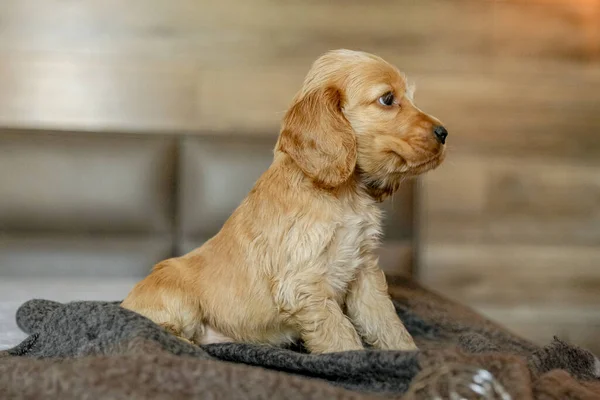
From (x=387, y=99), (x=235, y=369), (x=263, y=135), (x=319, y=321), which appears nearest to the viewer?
(x=235, y=369)

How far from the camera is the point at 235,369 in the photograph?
81 cm

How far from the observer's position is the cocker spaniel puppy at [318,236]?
1265 millimetres

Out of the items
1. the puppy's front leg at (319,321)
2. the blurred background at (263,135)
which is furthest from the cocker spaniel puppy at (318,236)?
the blurred background at (263,135)

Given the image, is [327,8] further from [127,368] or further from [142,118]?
[127,368]

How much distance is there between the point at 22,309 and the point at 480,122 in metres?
1.93

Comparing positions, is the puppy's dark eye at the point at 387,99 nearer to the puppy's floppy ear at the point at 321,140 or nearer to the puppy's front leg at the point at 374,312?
the puppy's floppy ear at the point at 321,140

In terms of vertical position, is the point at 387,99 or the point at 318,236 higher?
the point at 387,99

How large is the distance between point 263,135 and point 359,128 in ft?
3.28

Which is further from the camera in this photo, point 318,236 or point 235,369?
point 318,236

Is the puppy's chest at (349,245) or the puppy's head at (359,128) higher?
the puppy's head at (359,128)

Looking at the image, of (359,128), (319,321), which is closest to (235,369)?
(319,321)

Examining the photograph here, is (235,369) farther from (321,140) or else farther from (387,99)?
(387,99)

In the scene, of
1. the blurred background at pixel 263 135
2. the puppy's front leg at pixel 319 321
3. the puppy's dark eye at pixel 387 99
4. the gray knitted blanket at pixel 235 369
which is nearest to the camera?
the gray knitted blanket at pixel 235 369

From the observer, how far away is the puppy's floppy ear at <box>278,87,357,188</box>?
1.26 metres
